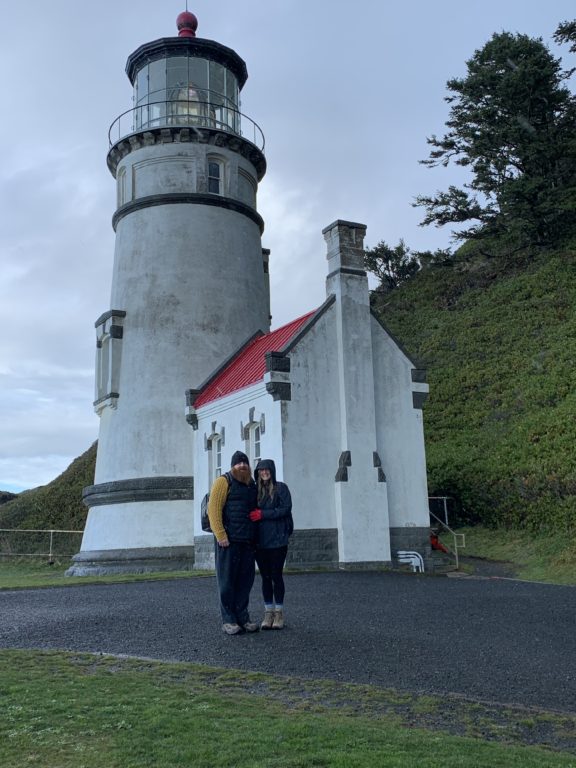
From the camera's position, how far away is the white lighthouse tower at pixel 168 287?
64.4 feet

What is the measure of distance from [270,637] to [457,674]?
2255 millimetres

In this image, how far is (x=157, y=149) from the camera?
2150cm

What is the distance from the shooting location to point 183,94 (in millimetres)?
22062

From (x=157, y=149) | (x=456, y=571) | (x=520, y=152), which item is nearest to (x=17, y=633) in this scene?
(x=456, y=571)

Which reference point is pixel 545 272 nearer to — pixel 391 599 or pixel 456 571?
pixel 456 571

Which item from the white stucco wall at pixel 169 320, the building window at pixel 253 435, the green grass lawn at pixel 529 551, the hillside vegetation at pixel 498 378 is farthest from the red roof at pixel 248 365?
the green grass lawn at pixel 529 551

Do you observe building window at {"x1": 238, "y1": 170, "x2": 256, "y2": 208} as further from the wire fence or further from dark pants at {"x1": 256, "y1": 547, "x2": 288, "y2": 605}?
dark pants at {"x1": 256, "y1": 547, "x2": 288, "y2": 605}

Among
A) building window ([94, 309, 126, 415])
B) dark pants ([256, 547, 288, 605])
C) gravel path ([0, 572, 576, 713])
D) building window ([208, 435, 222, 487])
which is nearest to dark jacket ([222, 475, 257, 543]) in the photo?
dark pants ([256, 547, 288, 605])

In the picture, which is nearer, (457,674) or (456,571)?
(457,674)

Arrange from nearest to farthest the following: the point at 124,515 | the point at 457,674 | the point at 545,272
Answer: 1. the point at 457,674
2. the point at 124,515
3. the point at 545,272

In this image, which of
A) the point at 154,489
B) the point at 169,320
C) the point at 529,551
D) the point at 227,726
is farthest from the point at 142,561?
the point at 227,726

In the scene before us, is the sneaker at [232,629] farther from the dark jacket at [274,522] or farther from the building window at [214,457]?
the building window at [214,457]

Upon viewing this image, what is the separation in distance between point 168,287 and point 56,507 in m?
15.3

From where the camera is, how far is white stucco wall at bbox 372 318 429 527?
17.2 metres
